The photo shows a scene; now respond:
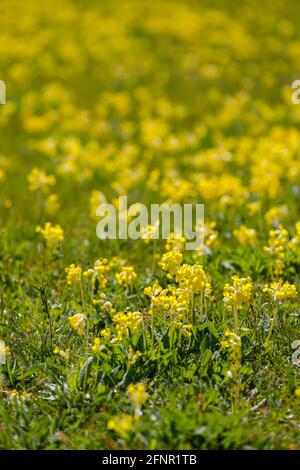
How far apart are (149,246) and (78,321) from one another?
7.66ft

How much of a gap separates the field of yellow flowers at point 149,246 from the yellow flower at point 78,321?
18mm

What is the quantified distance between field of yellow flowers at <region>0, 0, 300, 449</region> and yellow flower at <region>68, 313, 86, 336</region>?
0.06 feet

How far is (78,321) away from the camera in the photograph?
4.64 meters

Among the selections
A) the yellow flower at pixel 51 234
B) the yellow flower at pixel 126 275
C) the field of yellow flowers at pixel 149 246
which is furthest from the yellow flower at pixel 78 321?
the yellow flower at pixel 51 234

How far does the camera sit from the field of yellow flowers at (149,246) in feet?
14.2

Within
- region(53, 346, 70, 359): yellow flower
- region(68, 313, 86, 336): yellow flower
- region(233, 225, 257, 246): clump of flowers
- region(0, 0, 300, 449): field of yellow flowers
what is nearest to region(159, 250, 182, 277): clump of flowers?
region(0, 0, 300, 449): field of yellow flowers

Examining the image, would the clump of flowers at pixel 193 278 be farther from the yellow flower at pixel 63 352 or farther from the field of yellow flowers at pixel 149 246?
the yellow flower at pixel 63 352

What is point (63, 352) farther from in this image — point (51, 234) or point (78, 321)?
point (51, 234)

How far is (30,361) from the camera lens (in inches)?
191

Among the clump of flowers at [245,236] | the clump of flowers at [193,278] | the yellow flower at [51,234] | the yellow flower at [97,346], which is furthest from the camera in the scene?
the clump of flowers at [245,236]

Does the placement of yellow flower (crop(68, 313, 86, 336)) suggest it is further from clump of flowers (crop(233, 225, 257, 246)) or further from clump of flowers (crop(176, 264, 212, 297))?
clump of flowers (crop(233, 225, 257, 246))

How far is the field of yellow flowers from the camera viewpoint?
170 inches

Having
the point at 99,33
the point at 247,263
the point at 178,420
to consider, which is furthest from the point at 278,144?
the point at 99,33
